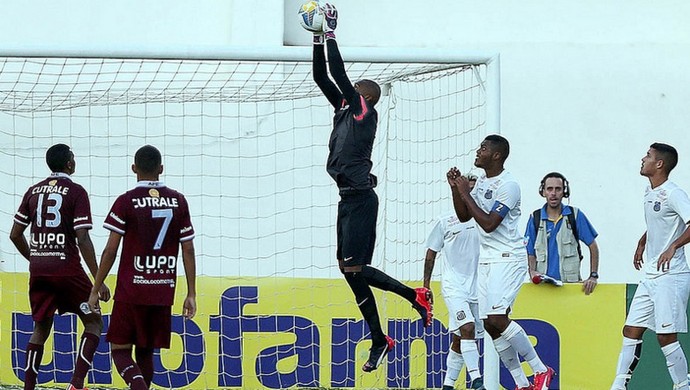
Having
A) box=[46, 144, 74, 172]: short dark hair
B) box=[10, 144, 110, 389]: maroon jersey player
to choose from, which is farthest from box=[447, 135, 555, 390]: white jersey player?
box=[46, 144, 74, 172]: short dark hair

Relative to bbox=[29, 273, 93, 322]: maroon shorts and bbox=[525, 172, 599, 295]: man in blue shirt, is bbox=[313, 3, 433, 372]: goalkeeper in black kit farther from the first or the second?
bbox=[525, 172, 599, 295]: man in blue shirt

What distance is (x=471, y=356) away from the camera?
34.3ft

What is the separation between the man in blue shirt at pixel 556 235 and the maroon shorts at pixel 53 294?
4314 millimetres

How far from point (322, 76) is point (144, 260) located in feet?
5.89

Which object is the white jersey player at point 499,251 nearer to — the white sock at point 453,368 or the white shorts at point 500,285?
the white shorts at point 500,285

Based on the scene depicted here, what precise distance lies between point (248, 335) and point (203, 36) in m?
4.04

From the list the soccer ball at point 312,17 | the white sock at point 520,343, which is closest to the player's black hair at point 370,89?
the soccer ball at point 312,17

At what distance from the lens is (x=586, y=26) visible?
14.9 metres

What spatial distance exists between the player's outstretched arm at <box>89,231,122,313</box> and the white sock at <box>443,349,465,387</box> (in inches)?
138

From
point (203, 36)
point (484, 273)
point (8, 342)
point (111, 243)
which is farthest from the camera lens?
point (203, 36)

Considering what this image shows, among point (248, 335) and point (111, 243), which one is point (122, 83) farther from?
point (111, 243)

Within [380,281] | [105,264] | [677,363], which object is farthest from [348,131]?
[677,363]

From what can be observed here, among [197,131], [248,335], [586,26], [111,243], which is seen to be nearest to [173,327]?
[248,335]

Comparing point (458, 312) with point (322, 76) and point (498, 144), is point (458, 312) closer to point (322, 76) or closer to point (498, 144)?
point (498, 144)
